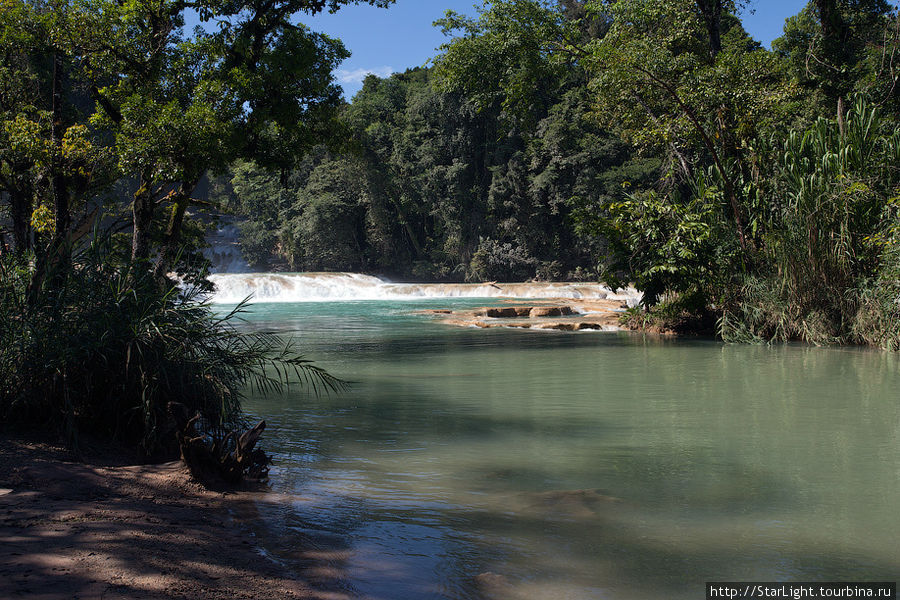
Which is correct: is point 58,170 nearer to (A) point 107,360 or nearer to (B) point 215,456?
(A) point 107,360

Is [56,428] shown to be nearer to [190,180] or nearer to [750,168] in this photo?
[190,180]

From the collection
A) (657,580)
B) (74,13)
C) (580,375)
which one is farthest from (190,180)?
(657,580)

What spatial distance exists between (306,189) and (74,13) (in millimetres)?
44715

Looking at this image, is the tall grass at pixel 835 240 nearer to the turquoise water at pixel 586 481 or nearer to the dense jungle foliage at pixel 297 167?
the dense jungle foliage at pixel 297 167

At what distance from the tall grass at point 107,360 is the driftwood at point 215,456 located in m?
0.35

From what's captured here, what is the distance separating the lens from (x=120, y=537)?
3.28 meters

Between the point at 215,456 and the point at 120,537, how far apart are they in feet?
4.68

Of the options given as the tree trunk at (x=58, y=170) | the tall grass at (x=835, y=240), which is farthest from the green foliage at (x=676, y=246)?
the tree trunk at (x=58, y=170)

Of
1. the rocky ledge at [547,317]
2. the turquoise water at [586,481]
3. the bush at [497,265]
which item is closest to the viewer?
the turquoise water at [586,481]

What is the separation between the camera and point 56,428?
497 centimetres

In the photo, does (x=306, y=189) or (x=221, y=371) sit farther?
(x=306, y=189)

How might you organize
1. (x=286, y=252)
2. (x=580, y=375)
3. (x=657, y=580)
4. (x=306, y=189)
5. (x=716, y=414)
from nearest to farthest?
(x=657, y=580)
(x=716, y=414)
(x=580, y=375)
(x=306, y=189)
(x=286, y=252)

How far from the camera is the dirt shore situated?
2.78 m

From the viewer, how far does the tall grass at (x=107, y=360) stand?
196 inches
